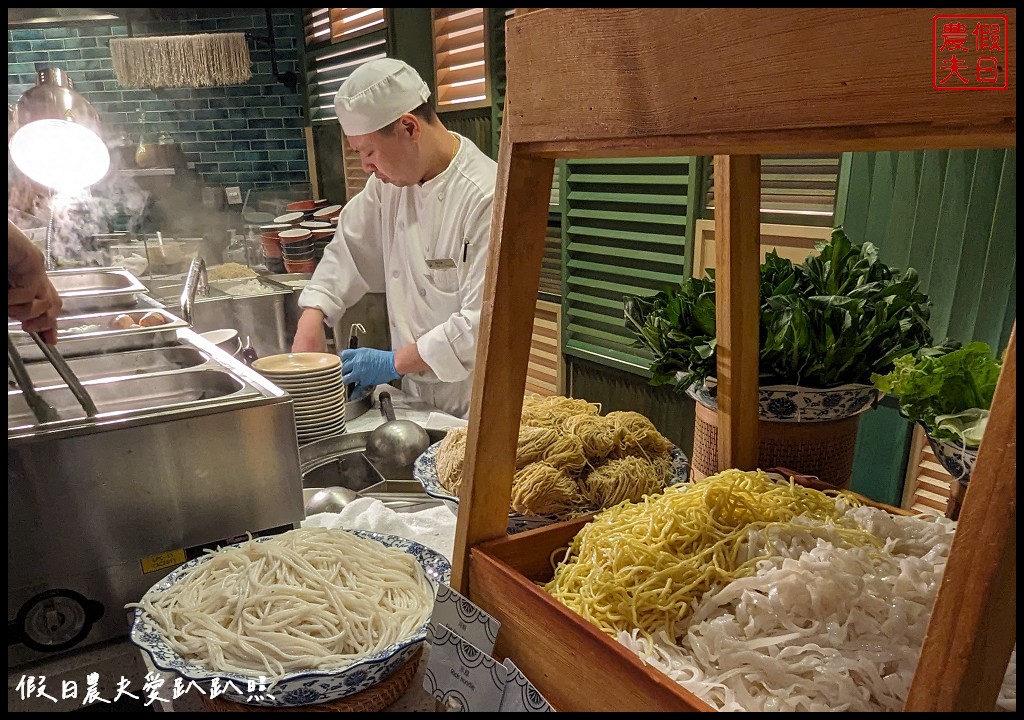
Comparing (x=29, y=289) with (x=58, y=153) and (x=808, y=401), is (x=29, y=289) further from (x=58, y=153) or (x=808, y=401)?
(x=808, y=401)

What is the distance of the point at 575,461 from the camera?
1.05 m

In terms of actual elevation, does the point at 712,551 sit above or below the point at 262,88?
below

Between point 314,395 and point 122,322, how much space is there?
597 millimetres

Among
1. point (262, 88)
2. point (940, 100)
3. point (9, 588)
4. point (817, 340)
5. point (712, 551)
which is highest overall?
point (262, 88)

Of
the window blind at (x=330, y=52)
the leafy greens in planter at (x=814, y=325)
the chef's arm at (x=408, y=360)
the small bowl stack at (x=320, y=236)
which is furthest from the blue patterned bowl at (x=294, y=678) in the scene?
the window blind at (x=330, y=52)

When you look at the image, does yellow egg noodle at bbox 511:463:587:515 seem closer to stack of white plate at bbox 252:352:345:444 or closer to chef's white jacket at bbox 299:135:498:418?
stack of white plate at bbox 252:352:345:444

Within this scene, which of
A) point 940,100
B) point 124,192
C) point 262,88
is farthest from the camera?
point 262,88

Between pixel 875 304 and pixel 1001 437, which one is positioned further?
pixel 875 304

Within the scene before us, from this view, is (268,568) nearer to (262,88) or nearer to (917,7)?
(917,7)

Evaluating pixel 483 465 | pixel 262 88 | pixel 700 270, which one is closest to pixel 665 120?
pixel 483 465

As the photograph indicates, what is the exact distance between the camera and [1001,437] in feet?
1.31

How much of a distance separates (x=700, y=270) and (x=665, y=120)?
2294mm

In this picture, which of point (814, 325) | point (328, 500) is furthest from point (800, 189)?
point (328, 500)

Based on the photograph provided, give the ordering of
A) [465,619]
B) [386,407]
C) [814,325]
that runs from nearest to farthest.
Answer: [465,619], [814,325], [386,407]
